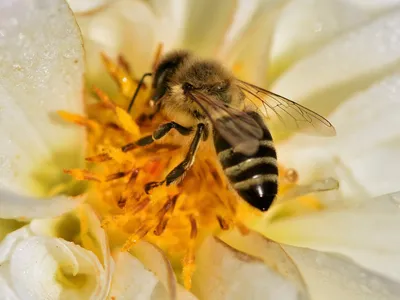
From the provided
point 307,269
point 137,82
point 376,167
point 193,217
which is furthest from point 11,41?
point 376,167

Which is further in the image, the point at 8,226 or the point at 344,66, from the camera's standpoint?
the point at 344,66

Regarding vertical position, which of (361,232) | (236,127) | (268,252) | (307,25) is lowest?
(361,232)

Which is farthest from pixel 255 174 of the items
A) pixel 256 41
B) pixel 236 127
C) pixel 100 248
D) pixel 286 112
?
pixel 256 41

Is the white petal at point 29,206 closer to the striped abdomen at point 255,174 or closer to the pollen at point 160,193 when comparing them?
the pollen at point 160,193

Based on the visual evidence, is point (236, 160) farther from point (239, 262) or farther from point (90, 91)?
point (90, 91)

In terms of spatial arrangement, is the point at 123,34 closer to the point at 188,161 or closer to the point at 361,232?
the point at 188,161

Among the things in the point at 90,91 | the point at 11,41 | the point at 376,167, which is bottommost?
the point at 376,167
